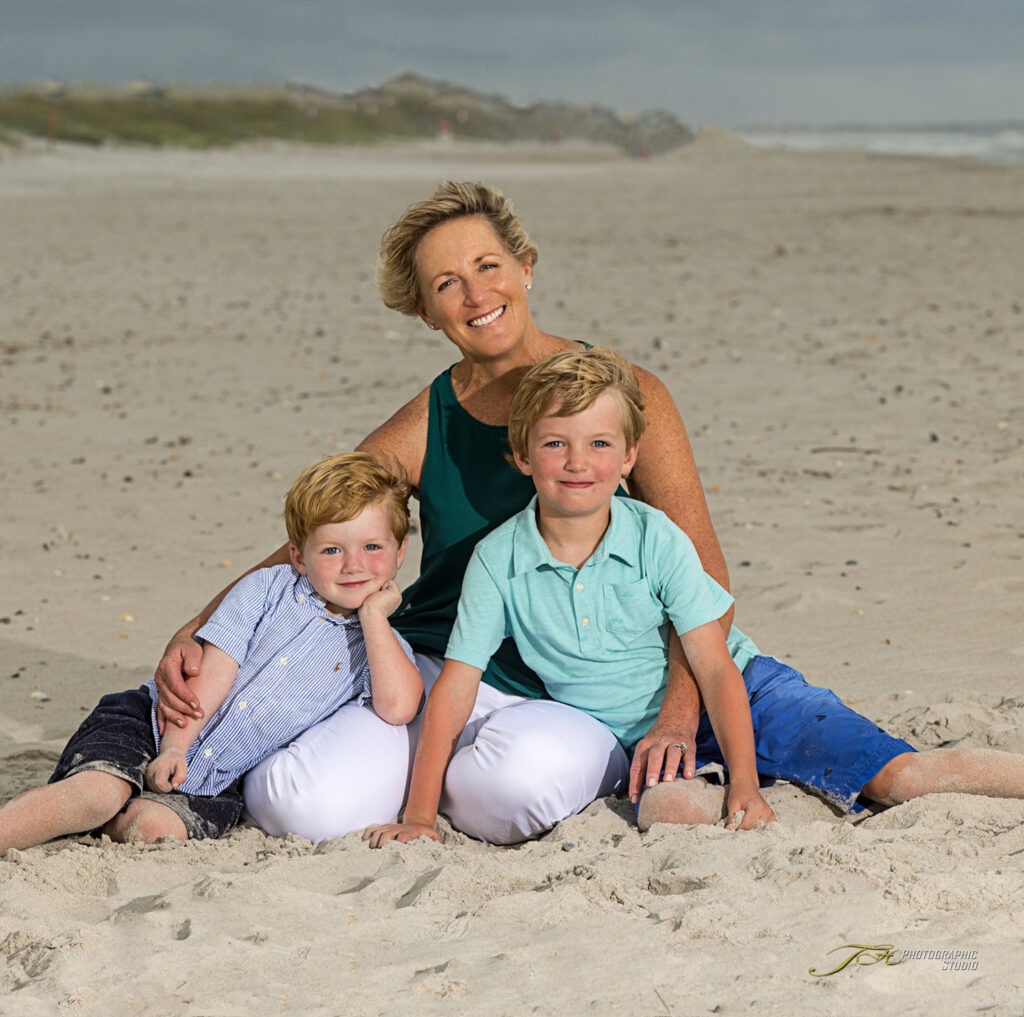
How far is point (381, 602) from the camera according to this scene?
3.25 metres

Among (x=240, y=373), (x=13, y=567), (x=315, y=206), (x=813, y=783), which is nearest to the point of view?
(x=813, y=783)

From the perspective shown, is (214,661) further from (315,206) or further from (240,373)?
(315,206)

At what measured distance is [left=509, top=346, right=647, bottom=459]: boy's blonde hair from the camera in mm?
3059

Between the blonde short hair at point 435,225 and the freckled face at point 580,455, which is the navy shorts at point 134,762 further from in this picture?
the blonde short hair at point 435,225

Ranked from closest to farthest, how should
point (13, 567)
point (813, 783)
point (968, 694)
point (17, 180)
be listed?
point (813, 783) → point (968, 694) → point (13, 567) → point (17, 180)

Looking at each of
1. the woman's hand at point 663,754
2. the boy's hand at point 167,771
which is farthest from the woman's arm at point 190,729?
the woman's hand at point 663,754

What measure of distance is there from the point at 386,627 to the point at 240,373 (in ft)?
21.9

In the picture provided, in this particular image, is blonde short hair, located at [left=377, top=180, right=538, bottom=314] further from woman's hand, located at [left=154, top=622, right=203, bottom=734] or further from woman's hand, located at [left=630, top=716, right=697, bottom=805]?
woman's hand, located at [left=630, top=716, right=697, bottom=805]

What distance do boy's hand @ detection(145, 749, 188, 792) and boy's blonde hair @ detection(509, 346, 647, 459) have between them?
1.08 m

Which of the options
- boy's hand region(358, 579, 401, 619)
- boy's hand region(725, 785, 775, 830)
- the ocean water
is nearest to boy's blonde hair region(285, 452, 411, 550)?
boy's hand region(358, 579, 401, 619)

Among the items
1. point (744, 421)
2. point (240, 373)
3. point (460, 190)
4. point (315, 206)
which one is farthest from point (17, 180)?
point (460, 190)

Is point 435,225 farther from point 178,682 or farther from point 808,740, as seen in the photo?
point 808,740

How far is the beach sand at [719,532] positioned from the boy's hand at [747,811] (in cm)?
7

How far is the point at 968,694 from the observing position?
389cm
